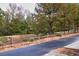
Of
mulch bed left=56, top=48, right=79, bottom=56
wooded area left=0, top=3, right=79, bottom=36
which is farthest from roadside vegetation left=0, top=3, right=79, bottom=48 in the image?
mulch bed left=56, top=48, right=79, bottom=56

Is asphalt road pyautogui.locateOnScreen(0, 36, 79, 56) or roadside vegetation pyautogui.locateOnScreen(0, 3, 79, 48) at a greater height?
roadside vegetation pyautogui.locateOnScreen(0, 3, 79, 48)

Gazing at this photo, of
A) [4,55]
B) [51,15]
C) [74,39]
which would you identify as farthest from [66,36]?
[4,55]

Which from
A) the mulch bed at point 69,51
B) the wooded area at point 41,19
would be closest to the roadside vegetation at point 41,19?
the wooded area at point 41,19

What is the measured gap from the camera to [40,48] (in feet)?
7.51

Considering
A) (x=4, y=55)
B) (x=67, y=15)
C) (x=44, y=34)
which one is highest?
(x=67, y=15)

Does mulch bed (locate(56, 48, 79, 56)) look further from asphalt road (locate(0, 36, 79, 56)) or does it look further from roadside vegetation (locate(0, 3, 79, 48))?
roadside vegetation (locate(0, 3, 79, 48))

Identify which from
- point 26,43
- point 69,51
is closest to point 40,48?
point 26,43

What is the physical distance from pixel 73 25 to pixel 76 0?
0.71ft

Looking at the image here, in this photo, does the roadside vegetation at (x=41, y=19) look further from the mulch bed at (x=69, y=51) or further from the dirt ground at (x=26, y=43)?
the mulch bed at (x=69, y=51)

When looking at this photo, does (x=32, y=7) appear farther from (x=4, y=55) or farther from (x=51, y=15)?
(x=4, y=55)

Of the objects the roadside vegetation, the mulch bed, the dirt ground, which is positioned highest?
the roadside vegetation

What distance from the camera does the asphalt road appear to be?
226cm

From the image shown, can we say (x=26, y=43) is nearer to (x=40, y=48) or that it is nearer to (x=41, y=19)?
(x=40, y=48)

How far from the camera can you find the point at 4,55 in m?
2.24
